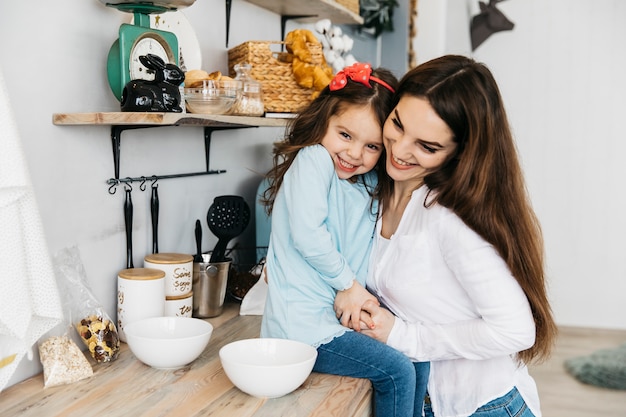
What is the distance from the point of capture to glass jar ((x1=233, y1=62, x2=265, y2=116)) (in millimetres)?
1779

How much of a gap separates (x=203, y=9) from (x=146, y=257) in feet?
2.52

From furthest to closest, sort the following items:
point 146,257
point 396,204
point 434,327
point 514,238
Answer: point 146,257 → point 396,204 → point 434,327 → point 514,238

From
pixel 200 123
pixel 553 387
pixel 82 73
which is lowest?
pixel 553 387

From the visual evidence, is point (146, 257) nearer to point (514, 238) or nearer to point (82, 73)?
point (82, 73)

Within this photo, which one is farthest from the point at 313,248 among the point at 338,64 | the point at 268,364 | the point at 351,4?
the point at 351,4

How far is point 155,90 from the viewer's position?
1440 mm

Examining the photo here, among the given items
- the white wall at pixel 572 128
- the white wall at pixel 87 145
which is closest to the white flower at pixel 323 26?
the white wall at pixel 87 145

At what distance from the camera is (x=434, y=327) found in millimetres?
1441

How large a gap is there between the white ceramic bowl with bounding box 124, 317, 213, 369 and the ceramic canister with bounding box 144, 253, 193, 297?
18 centimetres


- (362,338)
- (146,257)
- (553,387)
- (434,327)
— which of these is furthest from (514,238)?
(553,387)

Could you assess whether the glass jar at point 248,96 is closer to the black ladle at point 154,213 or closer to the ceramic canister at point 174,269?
the black ladle at point 154,213

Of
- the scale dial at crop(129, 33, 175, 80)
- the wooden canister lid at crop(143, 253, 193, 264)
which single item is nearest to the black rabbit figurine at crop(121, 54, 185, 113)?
the scale dial at crop(129, 33, 175, 80)

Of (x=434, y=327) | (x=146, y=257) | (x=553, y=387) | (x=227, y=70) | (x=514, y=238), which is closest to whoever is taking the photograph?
(x=514, y=238)

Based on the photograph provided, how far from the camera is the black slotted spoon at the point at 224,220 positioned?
6.11 feet
